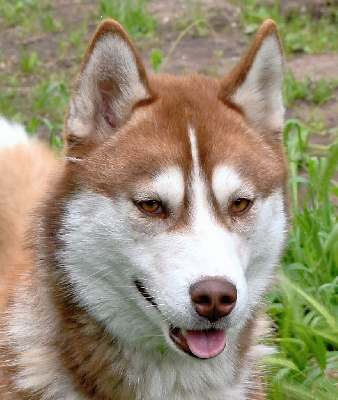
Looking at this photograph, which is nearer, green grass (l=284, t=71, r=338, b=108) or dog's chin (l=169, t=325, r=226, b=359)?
dog's chin (l=169, t=325, r=226, b=359)

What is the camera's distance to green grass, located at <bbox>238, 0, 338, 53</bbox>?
741cm

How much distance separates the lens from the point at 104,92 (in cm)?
312

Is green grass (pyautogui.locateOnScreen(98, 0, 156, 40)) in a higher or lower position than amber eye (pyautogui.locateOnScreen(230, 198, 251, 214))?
lower

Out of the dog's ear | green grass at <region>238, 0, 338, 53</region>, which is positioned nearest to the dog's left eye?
the dog's ear

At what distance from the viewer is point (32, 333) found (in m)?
3.20

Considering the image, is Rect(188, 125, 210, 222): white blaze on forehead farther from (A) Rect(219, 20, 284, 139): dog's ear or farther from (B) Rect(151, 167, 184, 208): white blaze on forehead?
(A) Rect(219, 20, 284, 139): dog's ear

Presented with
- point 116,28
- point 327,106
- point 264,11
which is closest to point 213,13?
A: point 264,11

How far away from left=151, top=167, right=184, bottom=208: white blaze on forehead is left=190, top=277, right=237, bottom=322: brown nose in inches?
14.7

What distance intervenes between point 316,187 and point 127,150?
2.13m

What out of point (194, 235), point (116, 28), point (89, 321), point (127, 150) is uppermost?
point (116, 28)

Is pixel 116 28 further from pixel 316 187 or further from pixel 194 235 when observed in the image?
pixel 316 187

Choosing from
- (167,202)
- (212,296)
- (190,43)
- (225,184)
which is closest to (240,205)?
(225,184)

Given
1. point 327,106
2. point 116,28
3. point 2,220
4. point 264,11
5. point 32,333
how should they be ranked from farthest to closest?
point 264,11, point 327,106, point 2,220, point 32,333, point 116,28

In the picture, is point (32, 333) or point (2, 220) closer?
point (32, 333)
